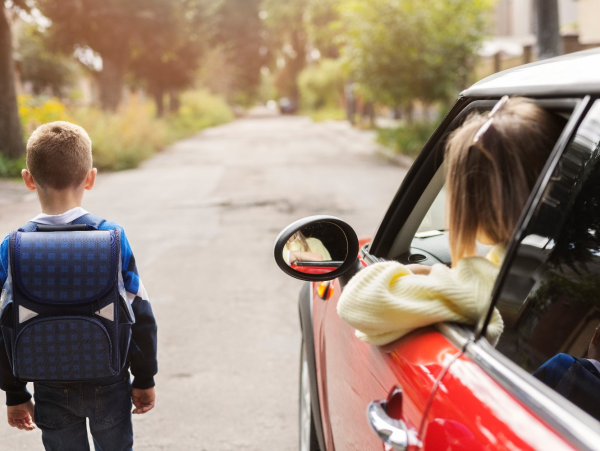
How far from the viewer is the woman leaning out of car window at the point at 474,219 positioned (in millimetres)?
1446

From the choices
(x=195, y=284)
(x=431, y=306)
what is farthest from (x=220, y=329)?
(x=431, y=306)

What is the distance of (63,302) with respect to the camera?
6.35 feet

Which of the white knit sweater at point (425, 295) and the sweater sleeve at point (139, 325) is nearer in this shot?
the white knit sweater at point (425, 295)

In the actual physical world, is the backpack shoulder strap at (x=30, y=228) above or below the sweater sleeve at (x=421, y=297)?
above

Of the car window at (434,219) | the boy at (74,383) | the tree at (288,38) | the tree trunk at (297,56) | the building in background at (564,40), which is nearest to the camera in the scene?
the boy at (74,383)

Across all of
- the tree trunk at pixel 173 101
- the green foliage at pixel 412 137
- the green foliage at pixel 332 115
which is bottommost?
the green foliage at pixel 332 115

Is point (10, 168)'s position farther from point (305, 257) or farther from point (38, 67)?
point (38, 67)

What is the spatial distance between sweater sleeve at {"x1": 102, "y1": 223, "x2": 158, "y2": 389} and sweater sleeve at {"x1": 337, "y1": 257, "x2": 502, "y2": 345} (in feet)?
2.37

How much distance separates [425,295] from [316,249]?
2.23ft

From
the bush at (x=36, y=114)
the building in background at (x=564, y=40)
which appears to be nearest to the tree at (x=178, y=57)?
the bush at (x=36, y=114)

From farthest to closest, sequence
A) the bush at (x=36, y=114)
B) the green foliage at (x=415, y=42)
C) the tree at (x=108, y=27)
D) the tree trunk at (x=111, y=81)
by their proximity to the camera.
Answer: the tree trunk at (x=111, y=81) < the tree at (x=108, y=27) < the bush at (x=36, y=114) < the green foliage at (x=415, y=42)

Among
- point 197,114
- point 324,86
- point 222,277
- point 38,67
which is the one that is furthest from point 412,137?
point 324,86

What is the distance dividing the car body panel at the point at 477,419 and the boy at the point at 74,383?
1.01m

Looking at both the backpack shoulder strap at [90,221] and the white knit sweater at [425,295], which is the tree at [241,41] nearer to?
the backpack shoulder strap at [90,221]
